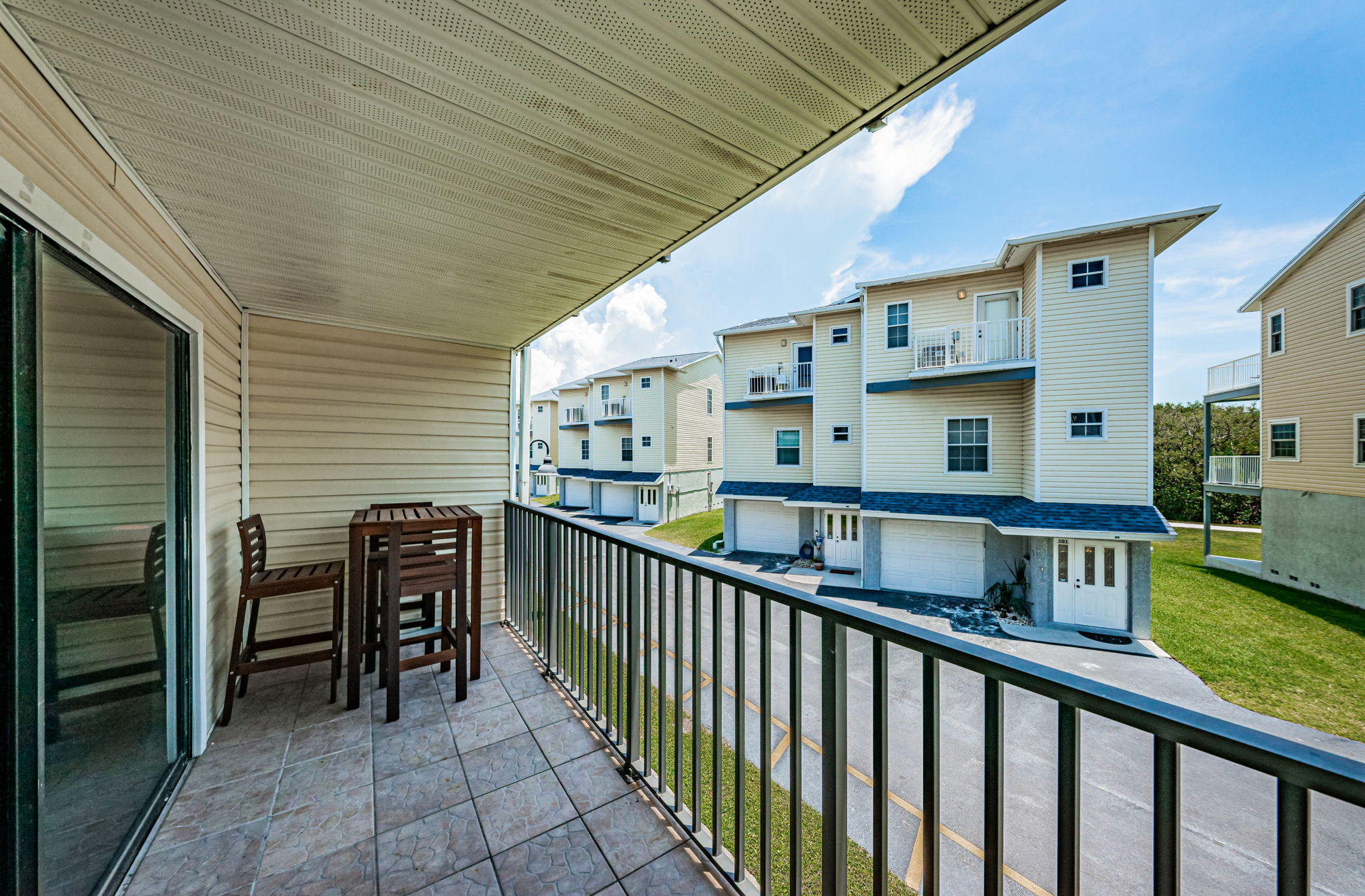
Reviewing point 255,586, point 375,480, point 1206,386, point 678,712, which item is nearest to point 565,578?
point 678,712

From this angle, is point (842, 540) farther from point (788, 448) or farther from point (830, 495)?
point (788, 448)

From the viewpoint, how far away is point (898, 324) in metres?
8.87

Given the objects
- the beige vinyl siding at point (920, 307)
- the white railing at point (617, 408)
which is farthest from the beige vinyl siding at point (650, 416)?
the beige vinyl siding at point (920, 307)

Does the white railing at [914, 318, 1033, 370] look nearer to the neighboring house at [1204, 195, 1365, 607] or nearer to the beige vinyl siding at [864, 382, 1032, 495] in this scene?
the beige vinyl siding at [864, 382, 1032, 495]

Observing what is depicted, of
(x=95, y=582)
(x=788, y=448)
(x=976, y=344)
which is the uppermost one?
(x=976, y=344)

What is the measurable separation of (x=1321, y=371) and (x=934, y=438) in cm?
658

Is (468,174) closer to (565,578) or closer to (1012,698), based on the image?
(565,578)

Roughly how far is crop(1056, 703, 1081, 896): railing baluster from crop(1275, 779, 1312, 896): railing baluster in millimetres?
216

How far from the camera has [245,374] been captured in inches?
129

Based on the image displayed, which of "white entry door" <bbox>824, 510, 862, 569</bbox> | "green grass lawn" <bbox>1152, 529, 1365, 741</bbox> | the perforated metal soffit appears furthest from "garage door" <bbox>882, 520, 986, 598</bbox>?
the perforated metal soffit

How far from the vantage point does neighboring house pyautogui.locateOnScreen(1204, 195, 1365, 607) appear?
7.43 metres

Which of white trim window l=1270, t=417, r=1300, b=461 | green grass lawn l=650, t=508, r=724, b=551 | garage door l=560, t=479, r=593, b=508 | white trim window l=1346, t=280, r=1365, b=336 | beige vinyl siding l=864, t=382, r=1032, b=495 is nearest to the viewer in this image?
white trim window l=1346, t=280, r=1365, b=336

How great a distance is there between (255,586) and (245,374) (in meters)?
1.65

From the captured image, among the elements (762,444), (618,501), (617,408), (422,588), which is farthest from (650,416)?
(422,588)
